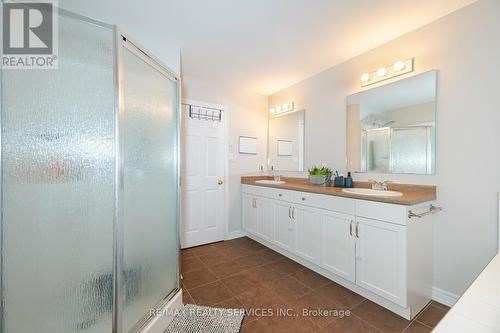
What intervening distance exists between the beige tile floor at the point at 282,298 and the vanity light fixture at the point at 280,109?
213 cm

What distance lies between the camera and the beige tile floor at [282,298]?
1.42 meters

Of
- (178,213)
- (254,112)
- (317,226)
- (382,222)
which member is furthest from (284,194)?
(254,112)

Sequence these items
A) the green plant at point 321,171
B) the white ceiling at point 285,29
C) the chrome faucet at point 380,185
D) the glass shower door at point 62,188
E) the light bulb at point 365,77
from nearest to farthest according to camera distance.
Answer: the glass shower door at point 62,188
the white ceiling at point 285,29
the chrome faucet at point 380,185
the light bulb at point 365,77
the green plant at point 321,171

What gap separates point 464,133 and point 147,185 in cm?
239

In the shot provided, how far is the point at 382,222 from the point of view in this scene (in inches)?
60.9

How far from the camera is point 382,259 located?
1547mm

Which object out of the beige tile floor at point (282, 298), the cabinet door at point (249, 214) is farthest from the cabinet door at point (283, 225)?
the cabinet door at point (249, 214)

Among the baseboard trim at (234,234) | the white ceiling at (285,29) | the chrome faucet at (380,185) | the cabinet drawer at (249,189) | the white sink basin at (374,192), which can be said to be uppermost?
the white ceiling at (285,29)

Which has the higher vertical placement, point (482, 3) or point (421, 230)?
point (482, 3)

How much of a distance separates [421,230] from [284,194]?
4.16 ft

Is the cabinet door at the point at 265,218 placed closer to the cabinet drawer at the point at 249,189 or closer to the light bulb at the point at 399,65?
the cabinet drawer at the point at 249,189

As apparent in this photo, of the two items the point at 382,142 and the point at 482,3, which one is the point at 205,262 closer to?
the point at 382,142

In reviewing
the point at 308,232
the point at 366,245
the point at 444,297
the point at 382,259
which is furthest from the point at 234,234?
the point at 444,297

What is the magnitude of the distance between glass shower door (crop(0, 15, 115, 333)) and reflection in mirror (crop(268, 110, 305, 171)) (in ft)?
7.83
